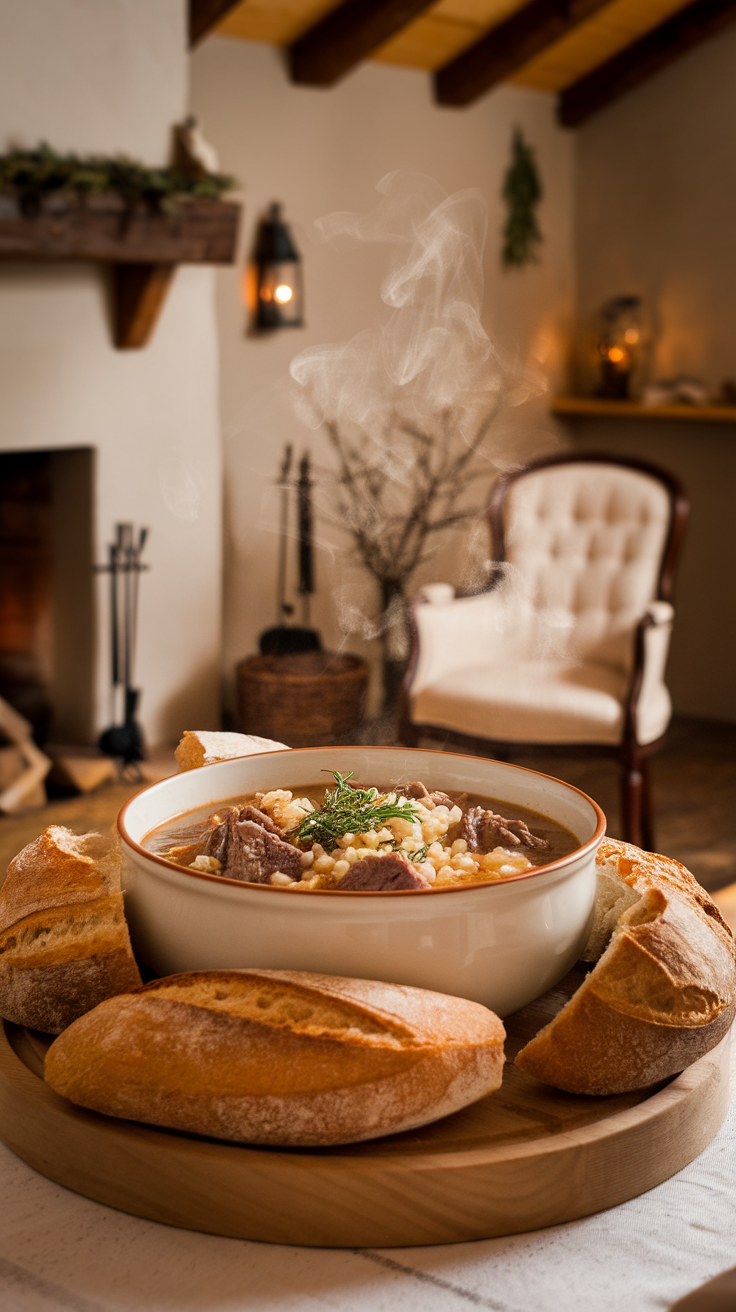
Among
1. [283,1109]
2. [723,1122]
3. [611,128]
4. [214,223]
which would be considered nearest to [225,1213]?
[283,1109]

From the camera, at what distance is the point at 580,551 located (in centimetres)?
396

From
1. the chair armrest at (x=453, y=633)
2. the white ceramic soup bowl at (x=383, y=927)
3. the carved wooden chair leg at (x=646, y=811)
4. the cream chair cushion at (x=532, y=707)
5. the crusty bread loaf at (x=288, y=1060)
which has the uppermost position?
the white ceramic soup bowl at (x=383, y=927)

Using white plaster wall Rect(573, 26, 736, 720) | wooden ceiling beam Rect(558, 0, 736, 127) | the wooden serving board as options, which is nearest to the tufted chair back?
white plaster wall Rect(573, 26, 736, 720)

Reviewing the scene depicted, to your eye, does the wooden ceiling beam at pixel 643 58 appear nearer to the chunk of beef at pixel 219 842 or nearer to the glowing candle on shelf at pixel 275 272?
the glowing candle on shelf at pixel 275 272

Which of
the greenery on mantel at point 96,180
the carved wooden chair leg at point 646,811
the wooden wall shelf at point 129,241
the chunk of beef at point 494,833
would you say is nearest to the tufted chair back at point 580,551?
the carved wooden chair leg at point 646,811

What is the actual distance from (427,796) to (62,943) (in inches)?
12.8

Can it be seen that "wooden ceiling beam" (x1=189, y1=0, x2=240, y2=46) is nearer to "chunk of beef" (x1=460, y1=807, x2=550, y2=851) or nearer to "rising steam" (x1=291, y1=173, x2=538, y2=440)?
"rising steam" (x1=291, y1=173, x2=538, y2=440)

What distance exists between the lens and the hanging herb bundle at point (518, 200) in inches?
208

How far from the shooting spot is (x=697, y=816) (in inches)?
157

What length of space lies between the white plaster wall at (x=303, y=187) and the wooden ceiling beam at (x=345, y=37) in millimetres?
89

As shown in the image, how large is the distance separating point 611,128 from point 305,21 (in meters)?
1.72

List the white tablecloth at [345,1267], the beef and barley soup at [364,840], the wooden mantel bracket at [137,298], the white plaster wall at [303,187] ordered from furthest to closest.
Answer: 1. the white plaster wall at [303,187]
2. the wooden mantel bracket at [137,298]
3. the beef and barley soup at [364,840]
4. the white tablecloth at [345,1267]

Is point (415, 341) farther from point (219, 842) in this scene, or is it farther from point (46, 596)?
point (219, 842)

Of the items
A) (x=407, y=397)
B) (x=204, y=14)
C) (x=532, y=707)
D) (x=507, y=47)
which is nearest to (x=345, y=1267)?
(x=532, y=707)
